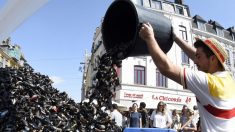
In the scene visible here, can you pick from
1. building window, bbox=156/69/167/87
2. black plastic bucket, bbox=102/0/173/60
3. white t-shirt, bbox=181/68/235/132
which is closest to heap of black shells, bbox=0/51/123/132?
black plastic bucket, bbox=102/0/173/60

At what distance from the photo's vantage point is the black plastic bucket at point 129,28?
1915 millimetres

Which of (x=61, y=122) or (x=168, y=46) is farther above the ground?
(x=168, y=46)

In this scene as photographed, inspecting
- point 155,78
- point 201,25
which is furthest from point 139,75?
point 201,25

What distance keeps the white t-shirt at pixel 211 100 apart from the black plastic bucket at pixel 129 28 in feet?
1.04

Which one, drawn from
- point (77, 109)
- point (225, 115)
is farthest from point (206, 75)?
point (77, 109)

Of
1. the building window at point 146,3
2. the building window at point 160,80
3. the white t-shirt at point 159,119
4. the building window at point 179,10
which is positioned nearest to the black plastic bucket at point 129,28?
the white t-shirt at point 159,119

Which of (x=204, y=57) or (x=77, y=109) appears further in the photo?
(x=77, y=109)

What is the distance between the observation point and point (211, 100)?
67.7 inches

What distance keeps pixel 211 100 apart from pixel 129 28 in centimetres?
78

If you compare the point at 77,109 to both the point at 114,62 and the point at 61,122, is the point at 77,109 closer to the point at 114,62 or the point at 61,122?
the point at 61,122

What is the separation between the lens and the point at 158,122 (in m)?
7.46

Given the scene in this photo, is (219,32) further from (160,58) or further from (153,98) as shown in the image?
(160,58)

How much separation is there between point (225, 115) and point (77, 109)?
2.83 feet

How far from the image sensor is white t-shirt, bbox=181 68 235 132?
171 centimetres
